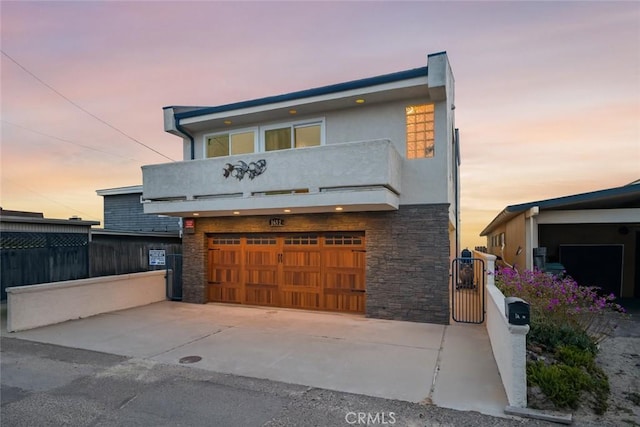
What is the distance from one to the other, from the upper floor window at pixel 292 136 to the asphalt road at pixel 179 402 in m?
6.78

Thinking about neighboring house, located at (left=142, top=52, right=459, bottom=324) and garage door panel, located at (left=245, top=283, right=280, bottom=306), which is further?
garage door panel, located at (left=245, top=283, right=280, bottom=306)

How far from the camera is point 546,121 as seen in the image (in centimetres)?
1310

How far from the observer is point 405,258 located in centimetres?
948

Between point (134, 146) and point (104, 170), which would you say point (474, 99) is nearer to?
point (134, 146)

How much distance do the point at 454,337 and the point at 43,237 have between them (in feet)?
37.5

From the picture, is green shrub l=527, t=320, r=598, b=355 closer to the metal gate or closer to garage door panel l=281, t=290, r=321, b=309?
the metal gate

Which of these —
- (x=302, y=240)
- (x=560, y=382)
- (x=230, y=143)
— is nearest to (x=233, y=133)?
(x=230, y=143)

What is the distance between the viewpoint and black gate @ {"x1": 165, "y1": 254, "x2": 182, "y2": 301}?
42.0 feet

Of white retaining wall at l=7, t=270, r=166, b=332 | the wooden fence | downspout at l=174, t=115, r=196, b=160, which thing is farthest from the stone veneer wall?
the wooden fence

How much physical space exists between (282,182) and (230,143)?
11.5 feet

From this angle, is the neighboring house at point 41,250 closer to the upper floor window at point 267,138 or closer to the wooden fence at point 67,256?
the wooden fence at point 67,256

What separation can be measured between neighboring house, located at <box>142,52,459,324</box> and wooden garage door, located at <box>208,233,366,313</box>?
0.10 ft

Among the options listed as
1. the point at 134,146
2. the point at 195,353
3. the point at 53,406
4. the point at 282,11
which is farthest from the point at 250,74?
the point at 53,406

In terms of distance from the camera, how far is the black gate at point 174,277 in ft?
42.0
